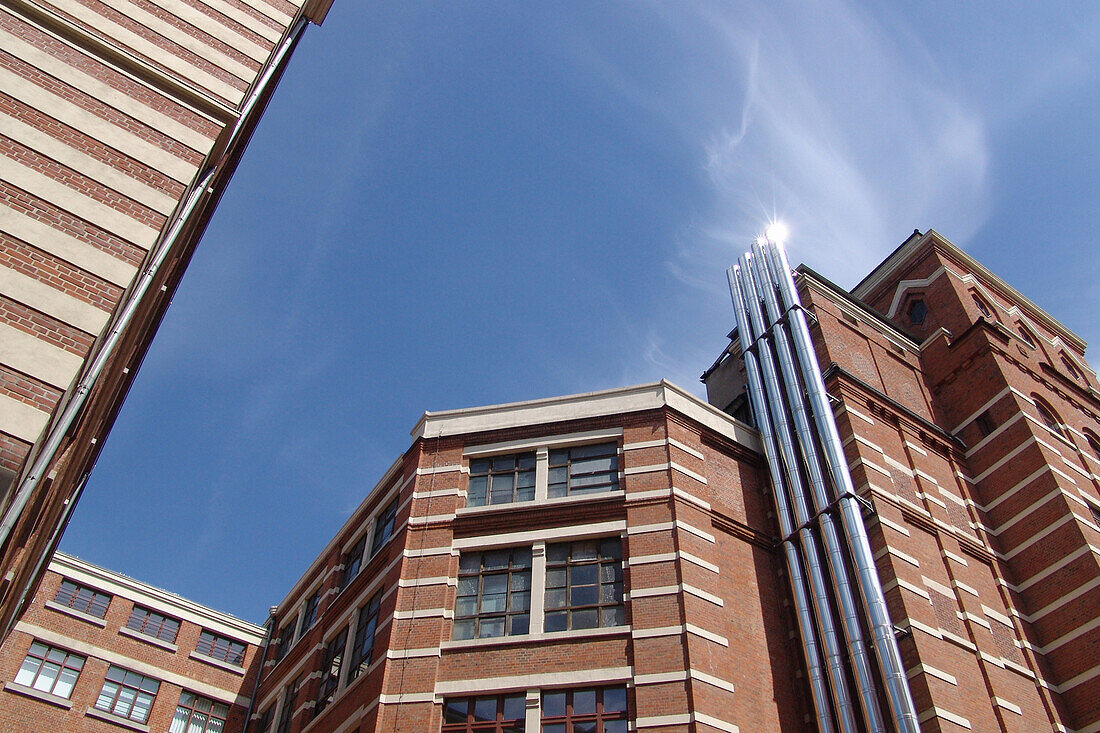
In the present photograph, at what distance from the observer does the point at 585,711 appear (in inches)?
755

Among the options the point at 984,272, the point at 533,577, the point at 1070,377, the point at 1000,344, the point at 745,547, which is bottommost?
the point at 533,577

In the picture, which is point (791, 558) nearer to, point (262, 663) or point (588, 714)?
point (588, 714)

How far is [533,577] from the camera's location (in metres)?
21.9

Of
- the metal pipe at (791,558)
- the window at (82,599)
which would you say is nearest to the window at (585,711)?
the metal pipe at (791,558)

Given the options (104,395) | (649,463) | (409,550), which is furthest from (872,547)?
(104,395)

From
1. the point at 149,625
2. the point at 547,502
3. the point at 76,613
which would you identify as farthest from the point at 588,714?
the point at 76,613

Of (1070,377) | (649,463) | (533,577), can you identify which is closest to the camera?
(533,577)

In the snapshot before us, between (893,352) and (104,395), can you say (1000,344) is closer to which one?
(893,352)

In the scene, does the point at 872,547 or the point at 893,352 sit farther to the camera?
the point at 893,352

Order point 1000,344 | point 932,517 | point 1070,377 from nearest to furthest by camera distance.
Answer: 1. point 932,517
2. point 1000,344
3. point 1070,377

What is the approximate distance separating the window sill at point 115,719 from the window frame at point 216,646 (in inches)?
147

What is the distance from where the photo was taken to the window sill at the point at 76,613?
32312mm

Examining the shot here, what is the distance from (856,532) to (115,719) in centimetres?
2589

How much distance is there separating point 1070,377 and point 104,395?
37012 millimetres
